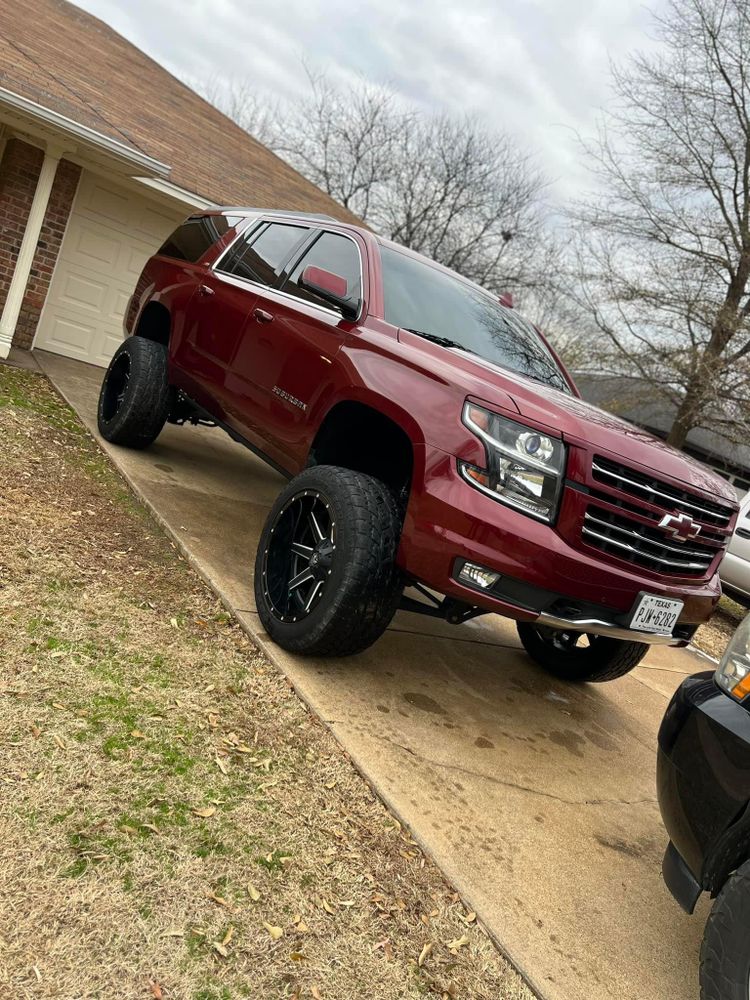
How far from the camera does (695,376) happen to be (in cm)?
1714

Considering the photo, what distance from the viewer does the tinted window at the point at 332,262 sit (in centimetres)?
421

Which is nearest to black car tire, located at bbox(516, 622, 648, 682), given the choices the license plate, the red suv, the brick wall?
the red suv

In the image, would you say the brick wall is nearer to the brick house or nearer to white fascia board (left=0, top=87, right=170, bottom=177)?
the brick house

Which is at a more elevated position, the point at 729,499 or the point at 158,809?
the point at 729,499

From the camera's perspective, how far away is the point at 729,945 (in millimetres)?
2014

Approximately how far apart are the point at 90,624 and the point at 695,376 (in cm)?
1627

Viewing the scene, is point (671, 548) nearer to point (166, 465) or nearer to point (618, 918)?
point (618, 918)

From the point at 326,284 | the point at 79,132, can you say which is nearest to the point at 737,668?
the point at 326,284

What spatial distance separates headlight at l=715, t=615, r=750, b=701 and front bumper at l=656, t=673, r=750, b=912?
0.11ft

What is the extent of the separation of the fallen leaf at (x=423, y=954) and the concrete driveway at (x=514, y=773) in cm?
25

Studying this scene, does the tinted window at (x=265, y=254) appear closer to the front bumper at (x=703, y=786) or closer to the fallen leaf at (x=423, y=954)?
the front bumper at (x=703, y=786)

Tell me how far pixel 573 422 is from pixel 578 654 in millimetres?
1990

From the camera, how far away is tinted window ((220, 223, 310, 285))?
4.86 m

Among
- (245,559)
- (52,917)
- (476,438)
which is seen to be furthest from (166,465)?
(52,917)
